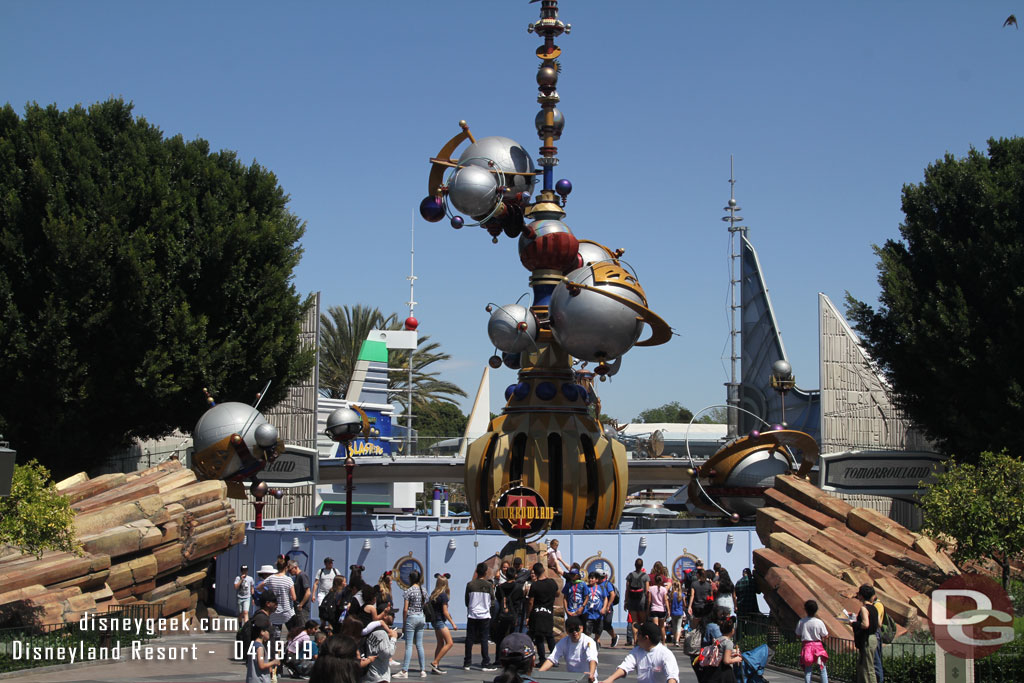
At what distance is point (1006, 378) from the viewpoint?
98.2 feet

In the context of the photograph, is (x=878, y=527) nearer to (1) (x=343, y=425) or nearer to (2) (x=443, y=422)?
(1) (x=343, y=425)

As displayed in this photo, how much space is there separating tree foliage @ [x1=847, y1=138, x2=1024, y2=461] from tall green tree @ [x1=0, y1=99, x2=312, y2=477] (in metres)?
18.6

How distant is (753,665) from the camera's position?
11359 mm

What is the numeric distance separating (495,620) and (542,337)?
832 cm

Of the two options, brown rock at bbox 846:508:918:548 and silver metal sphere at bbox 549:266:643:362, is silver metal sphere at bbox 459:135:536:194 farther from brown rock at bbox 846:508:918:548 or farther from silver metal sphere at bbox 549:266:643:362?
brown rock at bbox 846:508:918:548

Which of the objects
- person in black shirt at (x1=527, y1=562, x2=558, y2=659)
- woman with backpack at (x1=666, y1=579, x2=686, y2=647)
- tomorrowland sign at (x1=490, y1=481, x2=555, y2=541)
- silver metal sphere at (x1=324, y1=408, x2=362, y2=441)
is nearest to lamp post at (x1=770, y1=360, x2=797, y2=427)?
silver metal sphere at (x1=324, y1=408, x2=362, y2=441)

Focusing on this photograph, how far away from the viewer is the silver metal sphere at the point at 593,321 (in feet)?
66.9

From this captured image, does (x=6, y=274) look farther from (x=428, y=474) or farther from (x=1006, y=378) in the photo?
(x=1006, y=378)

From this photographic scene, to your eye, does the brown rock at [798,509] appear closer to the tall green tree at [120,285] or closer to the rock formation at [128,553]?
the rock formation at [128,553]

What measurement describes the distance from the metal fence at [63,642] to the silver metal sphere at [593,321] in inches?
359

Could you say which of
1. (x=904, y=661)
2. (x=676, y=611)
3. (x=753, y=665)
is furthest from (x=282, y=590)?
(x=904, y=661)

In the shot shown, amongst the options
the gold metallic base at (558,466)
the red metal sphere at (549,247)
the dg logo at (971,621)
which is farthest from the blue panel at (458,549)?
the dg logo at (971,621)

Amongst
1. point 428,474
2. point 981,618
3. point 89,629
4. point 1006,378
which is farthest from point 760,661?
point 428,474

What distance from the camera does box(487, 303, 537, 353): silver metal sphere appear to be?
22.3 meters
